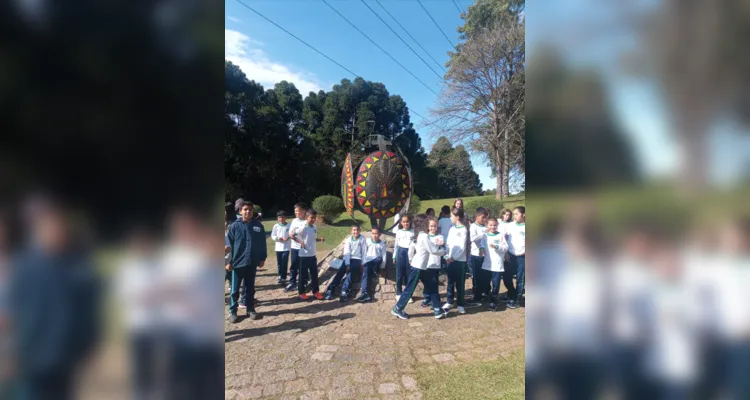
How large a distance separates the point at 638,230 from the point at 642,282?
0.13 meters

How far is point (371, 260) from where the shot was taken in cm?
689

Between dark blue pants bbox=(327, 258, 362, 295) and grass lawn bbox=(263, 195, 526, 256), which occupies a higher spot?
grass lawn bbox=(263, 195, 526, 256)

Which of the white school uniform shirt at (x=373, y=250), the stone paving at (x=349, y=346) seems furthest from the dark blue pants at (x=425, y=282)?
the white school uniform shirt at (x=373, y=250)

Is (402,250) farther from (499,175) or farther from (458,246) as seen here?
(499,175)

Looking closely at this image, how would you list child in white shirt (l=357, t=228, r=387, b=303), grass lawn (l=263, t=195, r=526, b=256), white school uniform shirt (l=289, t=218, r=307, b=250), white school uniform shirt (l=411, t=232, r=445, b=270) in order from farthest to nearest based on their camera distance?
grass lawn (l=263, t=195, r=526, b=256) < white school uniform shirt (l=289, t=218, r=307, b=250) < child in white shirt (l=357, t=228, r=387, b=303) < white school uniform shirt (l=411, t=232, r=445, b=270)

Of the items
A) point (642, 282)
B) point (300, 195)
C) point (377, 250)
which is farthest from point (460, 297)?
point (300, 195)

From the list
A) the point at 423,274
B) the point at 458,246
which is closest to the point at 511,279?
the point at 458,246

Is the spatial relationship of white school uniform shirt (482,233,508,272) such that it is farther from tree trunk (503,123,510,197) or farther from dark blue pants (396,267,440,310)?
tree trunk (503,123,510,197)

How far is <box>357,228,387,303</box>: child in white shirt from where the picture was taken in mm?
6801

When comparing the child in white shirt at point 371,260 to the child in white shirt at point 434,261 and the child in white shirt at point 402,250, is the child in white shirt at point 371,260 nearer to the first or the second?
the child in white shirt at point 402,250

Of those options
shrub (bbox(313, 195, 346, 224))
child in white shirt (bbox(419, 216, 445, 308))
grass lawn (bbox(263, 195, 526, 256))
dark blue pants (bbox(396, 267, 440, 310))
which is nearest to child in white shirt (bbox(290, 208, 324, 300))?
dark blue pants (bbox(396, 267, 440, 310))

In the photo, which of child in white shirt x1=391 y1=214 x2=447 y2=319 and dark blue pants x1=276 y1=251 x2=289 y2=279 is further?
dark blue pants x1=276 y1=251 x2=289 y2=279

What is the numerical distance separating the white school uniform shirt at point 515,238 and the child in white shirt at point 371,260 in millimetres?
2538

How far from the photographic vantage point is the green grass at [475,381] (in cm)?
325
